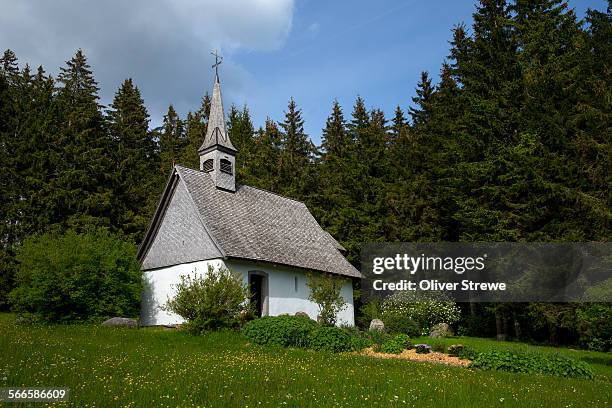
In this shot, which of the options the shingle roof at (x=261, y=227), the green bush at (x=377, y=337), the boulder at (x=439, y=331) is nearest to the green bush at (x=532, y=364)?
the green bush at (x=377, y=337)

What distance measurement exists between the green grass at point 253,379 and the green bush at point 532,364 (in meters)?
0.78

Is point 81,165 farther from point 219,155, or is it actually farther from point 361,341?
point 361,341

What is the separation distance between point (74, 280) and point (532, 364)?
16817mm

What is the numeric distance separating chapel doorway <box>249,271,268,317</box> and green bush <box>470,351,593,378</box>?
11721 mm

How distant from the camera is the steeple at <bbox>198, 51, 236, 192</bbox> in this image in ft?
87.5

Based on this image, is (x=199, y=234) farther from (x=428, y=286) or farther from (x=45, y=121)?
(x=45, y=121)

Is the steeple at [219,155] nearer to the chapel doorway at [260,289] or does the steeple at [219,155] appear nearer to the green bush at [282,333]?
the chapel doorway at [260,289]

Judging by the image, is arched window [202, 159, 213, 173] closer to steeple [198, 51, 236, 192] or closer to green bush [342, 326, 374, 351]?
steeple [198, 51, 236, 192]

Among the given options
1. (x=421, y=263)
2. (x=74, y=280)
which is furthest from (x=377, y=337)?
(x=421, y=263)

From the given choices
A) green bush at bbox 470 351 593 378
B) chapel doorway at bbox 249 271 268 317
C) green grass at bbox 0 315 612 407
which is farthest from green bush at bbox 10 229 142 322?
green bush at bbox 470 351 593 378

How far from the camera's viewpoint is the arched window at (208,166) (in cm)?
2731

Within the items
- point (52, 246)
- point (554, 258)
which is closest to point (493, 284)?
point (554, 258)

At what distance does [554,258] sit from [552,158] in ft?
16.1

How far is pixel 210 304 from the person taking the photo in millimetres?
18250
